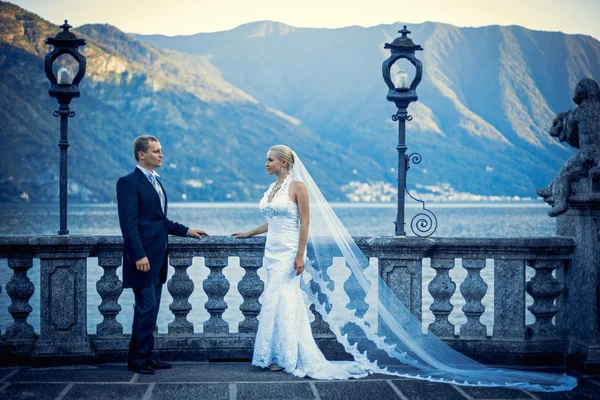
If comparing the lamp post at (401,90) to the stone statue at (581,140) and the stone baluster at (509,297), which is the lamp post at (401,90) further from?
the stone statue at (581,140)

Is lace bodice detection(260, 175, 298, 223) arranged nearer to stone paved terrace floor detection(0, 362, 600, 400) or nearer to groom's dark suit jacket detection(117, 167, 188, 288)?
groom's dark suit jacket detection(117, 167, 188, 288)

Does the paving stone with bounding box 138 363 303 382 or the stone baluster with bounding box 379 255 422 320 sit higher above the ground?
the stone baluster with bounding box 379 255 422 320

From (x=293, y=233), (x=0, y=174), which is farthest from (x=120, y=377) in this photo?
(x=0, y=174)

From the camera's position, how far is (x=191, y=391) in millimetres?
5719

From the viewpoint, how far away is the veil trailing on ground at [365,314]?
652 cm

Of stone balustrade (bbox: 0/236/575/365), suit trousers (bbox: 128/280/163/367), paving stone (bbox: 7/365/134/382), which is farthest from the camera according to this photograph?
stone balustrade (bbox: 0/236/575/365)

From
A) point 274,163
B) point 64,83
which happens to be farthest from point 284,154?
point 64,83

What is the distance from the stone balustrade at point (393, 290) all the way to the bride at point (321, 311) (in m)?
0.26

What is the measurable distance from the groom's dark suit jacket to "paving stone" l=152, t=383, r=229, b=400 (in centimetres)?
103

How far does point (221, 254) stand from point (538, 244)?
3.30 metres

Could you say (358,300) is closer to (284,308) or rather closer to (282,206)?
(284,308)

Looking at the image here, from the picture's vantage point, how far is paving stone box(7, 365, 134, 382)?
612 centimetres

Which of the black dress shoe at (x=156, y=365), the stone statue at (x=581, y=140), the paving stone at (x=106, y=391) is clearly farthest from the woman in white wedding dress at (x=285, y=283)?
the stone statue at (x=581, y=140)

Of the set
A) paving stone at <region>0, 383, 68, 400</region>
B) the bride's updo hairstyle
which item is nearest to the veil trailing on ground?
the bride's updo hairstyle
